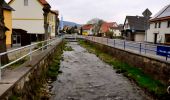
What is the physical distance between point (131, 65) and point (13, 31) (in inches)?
753

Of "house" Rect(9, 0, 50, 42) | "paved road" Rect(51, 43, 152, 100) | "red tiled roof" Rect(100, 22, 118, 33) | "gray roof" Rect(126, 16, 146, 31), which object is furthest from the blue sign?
"red tiled roof" Rect(100, 22, 118, 33)

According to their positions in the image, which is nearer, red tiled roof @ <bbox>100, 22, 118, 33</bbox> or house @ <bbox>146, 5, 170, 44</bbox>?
house @ <bbox>146, 5, 170, 44</bbox>

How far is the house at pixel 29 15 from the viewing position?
4594cm

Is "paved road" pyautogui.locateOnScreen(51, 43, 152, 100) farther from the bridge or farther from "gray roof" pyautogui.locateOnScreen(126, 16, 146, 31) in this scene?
"gray roof" pyautogui.locateOnScreen(126, 16, 146, 31)

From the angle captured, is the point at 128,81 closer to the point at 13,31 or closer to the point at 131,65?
the point at 131,65

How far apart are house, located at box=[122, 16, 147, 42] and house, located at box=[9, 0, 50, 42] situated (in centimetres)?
2636

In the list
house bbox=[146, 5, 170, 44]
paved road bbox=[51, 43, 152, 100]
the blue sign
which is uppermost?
house bbox=[146, 5, 170, 44]

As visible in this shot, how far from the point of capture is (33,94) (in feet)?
30.4

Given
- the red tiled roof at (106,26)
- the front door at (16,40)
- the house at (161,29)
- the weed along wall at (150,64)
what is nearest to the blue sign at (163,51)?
the weed along wall at (150,64)

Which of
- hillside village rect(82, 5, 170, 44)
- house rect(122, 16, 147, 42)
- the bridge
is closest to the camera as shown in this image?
the bridge

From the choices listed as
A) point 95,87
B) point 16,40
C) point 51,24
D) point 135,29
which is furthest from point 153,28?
point 95,87

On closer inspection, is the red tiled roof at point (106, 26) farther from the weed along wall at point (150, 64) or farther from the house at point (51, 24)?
the weed along wall at point (150, 64)

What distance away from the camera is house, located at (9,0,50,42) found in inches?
1809

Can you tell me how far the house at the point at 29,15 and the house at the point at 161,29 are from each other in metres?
21.5
